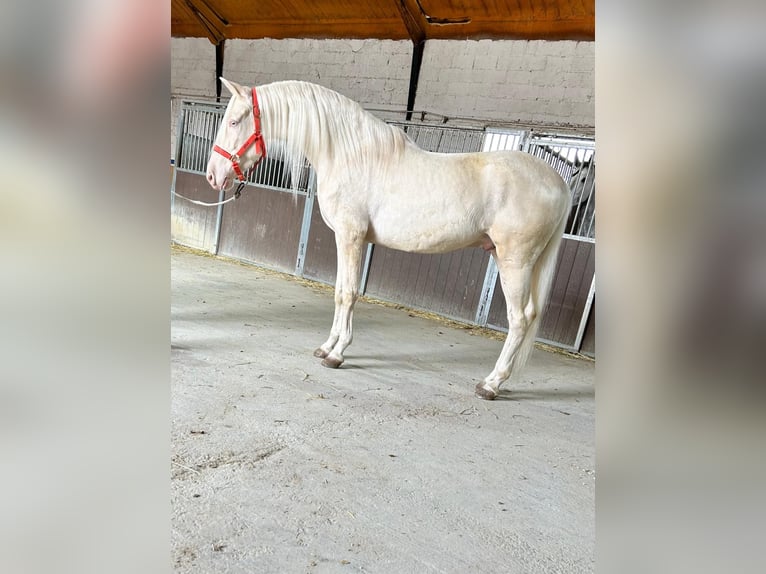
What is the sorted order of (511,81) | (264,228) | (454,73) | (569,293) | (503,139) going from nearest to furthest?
1. (569,293)
2. (503,139)
3. (511,81)
4. (454,73)
5. (264,228)

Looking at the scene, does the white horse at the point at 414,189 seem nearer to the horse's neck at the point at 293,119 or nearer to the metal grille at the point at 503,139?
the horse's neck at the point at 293,119

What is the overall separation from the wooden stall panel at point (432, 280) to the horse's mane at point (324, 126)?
1.78 m

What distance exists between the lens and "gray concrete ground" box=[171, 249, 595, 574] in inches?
55.7

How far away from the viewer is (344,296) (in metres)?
2.93

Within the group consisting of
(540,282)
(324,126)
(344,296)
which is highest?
(324,126)

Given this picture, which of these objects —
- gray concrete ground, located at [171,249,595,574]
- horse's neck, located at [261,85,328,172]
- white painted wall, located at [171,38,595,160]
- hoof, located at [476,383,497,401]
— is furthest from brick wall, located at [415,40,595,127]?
hoof, located at [476,383,497,401]

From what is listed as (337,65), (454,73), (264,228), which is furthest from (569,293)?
(337,65)

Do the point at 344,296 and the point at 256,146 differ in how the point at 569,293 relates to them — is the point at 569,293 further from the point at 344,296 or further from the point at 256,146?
the point at 256,146

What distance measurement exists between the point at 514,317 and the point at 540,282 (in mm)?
219

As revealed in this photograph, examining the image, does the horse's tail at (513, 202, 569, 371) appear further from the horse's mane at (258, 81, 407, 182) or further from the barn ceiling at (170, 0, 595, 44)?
the barn ceiling at (170, 0, 595, 44)

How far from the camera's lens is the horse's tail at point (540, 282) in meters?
2.79
